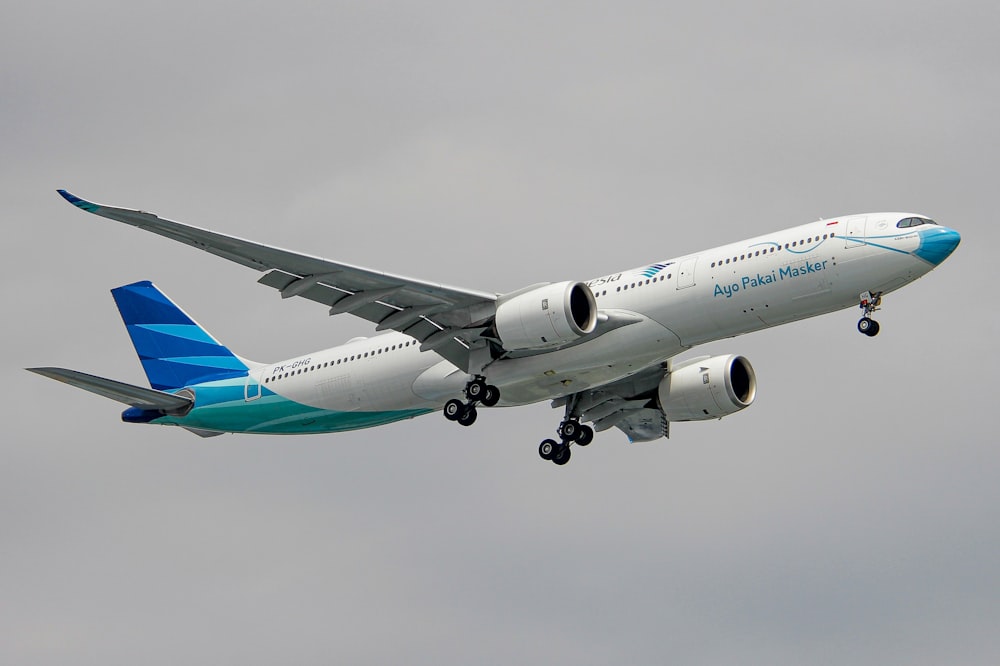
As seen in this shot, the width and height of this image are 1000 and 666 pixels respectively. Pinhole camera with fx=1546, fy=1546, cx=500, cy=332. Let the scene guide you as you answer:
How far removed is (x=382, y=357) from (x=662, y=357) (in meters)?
8.84

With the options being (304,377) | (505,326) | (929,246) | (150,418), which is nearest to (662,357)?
(505,326)

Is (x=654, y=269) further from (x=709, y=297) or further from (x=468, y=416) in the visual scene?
(x=468, y=416)

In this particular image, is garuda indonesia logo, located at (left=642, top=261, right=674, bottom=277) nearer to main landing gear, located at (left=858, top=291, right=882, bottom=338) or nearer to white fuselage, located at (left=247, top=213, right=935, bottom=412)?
white fuselage, located at (left=247, top=213, right=935, bottom=412)

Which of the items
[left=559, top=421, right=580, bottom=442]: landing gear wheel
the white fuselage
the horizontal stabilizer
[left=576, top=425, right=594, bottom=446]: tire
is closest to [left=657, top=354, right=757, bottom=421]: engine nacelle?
[left=576, top=425, right=594, bottom=446]: tire

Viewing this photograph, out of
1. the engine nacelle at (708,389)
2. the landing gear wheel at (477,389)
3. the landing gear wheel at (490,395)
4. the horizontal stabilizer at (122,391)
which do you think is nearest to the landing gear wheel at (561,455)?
the engine nacelle at (708,389)

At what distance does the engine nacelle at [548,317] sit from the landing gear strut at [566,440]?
7.92m

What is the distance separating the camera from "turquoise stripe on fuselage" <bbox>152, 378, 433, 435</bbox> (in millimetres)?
47688

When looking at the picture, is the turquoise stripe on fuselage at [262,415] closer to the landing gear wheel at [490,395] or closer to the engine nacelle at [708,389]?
the landing gear wheel at [490,395]

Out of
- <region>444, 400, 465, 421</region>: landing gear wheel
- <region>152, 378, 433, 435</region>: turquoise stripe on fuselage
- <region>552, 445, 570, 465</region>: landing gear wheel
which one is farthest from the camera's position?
<region>552, 445, 570, 465</region>: landing gear wheel

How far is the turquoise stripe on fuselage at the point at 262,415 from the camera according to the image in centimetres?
4769

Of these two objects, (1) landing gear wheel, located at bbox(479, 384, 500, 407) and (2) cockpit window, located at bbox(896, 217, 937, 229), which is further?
(1) landing gear wheel, located at bbox(479, 384, 500, 407)

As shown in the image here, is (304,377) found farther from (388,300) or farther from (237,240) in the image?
(237,240)

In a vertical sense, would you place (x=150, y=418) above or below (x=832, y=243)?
below

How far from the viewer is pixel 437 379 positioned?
45594mm
